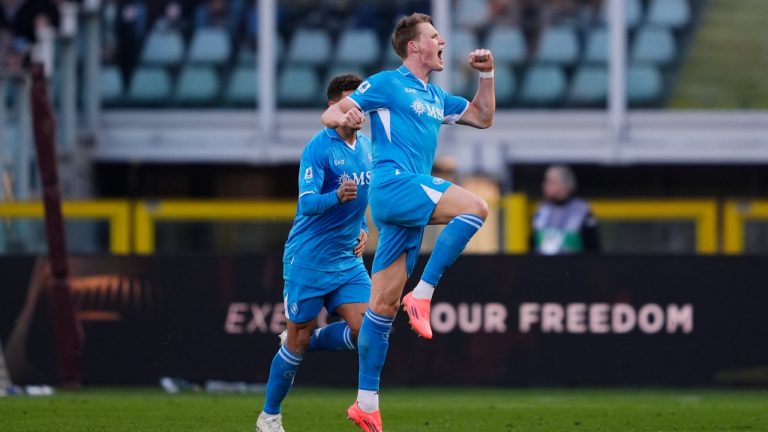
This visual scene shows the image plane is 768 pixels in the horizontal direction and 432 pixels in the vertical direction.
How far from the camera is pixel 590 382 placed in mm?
12828

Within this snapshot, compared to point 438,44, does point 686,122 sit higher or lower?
lower

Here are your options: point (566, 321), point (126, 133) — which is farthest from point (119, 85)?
point (566, 321)

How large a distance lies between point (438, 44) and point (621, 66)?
1131 cm

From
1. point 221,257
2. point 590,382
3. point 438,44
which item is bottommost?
point 590,382

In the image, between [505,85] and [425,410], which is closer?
[425,410]

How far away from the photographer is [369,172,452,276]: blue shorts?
796cm

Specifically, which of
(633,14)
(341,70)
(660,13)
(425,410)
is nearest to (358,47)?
(341,70)

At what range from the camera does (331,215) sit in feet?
28.4

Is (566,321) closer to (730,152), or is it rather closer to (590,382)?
(590,382)

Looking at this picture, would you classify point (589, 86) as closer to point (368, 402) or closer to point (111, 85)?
point (111, 85)

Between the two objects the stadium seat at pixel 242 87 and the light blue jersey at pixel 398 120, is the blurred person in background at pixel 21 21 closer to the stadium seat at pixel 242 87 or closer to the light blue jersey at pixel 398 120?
the stadium seat at pixel 242 87

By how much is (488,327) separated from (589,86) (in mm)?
7250

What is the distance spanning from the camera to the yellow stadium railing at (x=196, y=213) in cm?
1662

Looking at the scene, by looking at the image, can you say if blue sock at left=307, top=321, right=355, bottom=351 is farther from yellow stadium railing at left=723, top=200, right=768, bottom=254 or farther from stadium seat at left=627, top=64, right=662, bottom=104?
stadium seat at left=627, top=64, right=662, bottom=104
